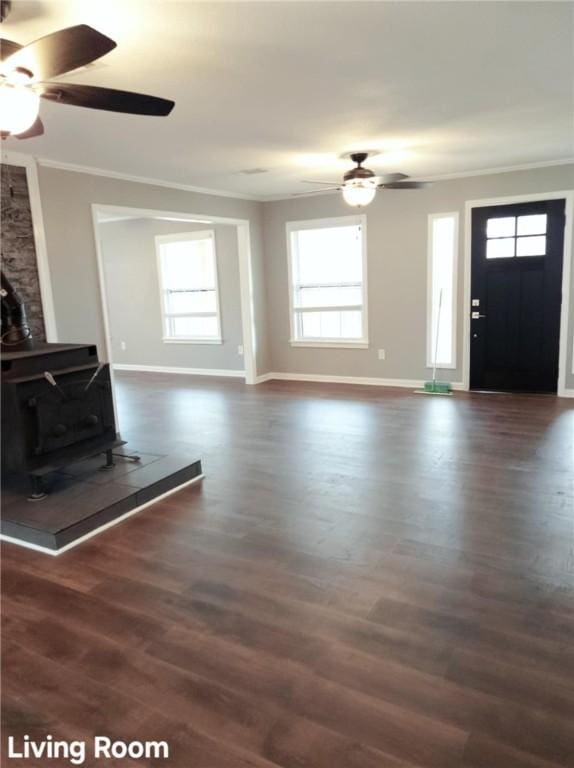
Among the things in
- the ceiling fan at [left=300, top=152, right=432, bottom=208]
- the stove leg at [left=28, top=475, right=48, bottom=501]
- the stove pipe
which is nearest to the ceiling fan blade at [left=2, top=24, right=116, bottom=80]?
the stove pipe

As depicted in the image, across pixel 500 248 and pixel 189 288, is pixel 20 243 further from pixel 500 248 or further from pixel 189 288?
pixel 500 248

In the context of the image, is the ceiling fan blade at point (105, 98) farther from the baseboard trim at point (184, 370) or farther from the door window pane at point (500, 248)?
the baseboard trim at point (184, 370)

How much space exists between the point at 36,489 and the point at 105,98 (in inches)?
92.8

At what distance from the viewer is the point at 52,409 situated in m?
3.31

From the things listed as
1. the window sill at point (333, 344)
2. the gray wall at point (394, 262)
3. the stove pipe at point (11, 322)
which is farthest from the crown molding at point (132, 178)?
the window sill at point (333, 344)

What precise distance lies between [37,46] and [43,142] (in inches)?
98.2

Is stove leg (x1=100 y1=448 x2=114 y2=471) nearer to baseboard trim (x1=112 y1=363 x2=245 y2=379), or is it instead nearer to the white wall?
the white wall

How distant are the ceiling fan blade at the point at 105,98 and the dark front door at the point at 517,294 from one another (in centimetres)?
→ 482

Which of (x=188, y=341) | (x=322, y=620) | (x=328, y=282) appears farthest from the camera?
(x=188, y=341)

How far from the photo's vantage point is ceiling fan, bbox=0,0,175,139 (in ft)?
5.59

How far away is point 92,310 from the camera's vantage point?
4.91m

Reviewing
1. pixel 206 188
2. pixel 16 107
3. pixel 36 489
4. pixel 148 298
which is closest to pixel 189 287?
pixel 148 298

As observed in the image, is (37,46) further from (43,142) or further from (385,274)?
(385,274)

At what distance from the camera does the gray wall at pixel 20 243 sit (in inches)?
164
